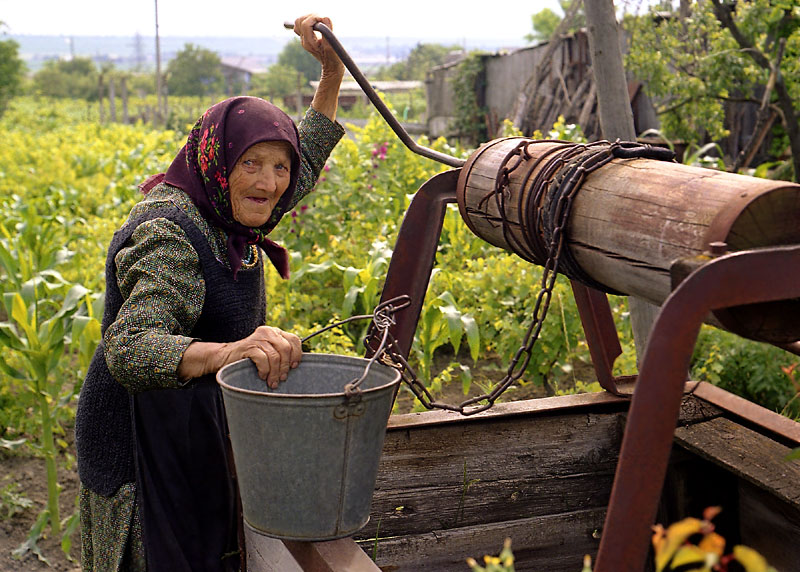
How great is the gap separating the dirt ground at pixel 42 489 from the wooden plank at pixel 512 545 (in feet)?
3.86

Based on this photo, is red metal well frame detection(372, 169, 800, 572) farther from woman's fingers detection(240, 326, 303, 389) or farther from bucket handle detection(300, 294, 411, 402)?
woman's fingers detection(240, 326, 303, 389)

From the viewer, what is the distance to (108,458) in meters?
2.18

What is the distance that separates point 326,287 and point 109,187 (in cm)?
516

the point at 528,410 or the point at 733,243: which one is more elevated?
the point at 733,243

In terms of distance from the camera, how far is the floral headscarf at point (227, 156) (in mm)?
2006

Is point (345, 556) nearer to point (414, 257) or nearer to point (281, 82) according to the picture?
point (414, 257)

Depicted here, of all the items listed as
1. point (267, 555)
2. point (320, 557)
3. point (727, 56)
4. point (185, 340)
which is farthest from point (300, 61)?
point (320, 557)

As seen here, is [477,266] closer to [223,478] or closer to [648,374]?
[223,478]

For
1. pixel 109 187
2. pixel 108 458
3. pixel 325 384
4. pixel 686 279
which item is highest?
pixel 686 279

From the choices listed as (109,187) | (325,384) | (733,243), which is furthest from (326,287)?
(109,187)

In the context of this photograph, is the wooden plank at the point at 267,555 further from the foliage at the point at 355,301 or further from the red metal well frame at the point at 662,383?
the foliage at the point at 355,301

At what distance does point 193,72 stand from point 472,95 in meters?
50.3

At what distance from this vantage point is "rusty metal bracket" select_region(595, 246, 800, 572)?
1166 millimetres

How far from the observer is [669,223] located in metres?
1.42
